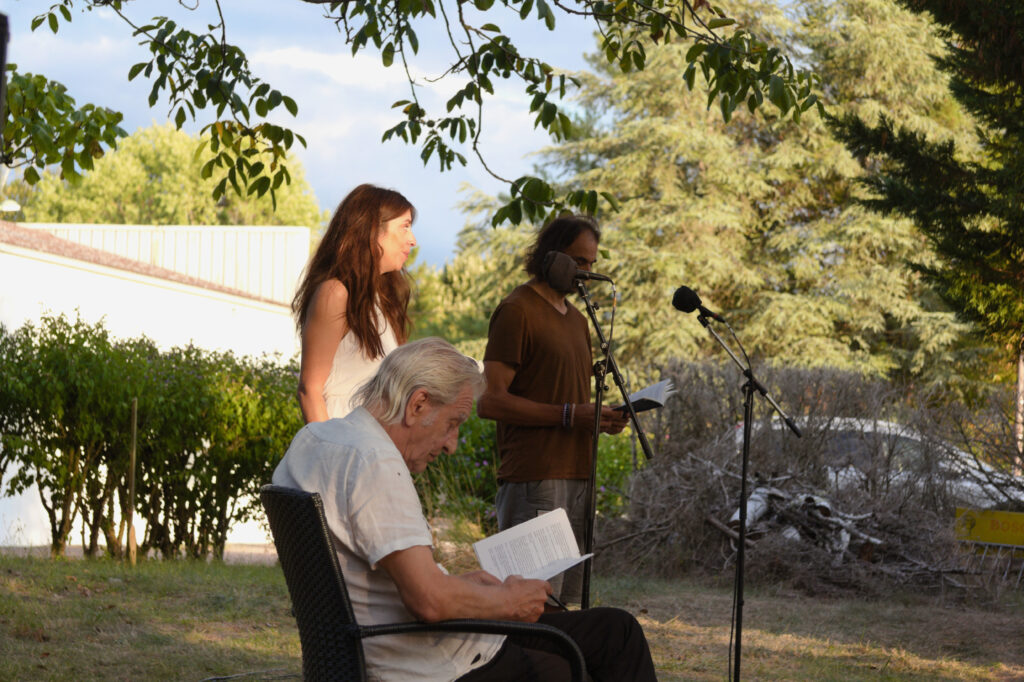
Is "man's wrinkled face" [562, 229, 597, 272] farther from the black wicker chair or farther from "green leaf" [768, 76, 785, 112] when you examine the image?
the black wicker chair

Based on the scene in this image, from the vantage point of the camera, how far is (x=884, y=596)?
28.7ft

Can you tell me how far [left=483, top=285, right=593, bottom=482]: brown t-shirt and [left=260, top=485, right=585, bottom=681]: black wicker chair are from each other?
5.49 feet

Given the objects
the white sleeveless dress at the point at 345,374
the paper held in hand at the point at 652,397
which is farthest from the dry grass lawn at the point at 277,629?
the paper held in hand at the point at 652,397

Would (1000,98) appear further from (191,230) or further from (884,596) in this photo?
(191,230)

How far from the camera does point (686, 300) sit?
4527 millimetres

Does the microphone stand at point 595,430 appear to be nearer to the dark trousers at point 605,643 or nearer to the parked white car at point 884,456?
the dark trousers at point 605,643

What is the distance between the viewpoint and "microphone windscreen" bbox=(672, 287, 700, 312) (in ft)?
14.7

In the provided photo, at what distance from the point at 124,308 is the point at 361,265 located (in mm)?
20045

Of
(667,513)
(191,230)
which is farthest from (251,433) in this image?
(191,230)

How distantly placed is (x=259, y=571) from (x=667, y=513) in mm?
3652

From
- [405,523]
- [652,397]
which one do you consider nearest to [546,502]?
[652,397]

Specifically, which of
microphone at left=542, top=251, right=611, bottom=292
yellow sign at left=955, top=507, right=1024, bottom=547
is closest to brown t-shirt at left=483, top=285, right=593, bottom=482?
microphone at left=542, top=251, right=611, bottom=292

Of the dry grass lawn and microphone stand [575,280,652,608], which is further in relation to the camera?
the dry grass lawn

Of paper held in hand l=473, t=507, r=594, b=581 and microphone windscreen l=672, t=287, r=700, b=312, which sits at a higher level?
microphone windscreen l=672, t=287, r=700, b=312
